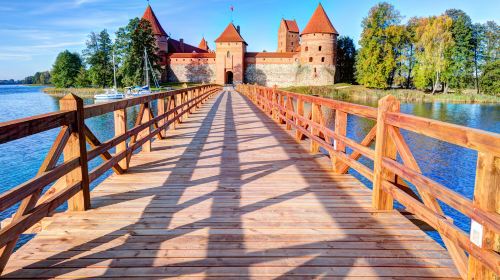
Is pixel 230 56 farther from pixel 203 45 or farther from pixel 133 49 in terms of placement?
pixel 203 45

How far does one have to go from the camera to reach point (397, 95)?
41.5 metres

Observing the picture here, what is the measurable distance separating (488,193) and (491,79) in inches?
2026

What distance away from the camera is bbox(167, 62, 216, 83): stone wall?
63.2 meters

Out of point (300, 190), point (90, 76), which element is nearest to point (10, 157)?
point (300, 190)

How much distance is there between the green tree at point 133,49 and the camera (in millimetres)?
53250

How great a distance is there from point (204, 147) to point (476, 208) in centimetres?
530

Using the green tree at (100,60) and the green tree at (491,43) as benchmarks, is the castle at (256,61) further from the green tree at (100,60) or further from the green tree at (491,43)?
the green tree at (491,43)

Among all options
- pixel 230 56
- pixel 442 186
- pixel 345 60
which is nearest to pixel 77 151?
pixel 442 186

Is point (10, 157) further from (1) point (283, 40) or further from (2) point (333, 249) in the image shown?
(1) point (283, 40)

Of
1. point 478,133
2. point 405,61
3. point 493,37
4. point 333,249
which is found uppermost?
point 493,37

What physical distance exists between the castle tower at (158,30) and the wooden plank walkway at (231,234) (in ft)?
206

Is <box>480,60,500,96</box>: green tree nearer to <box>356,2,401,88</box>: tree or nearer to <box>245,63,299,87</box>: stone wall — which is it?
<box>356,2,401,88</box>: tree

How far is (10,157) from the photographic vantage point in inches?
536

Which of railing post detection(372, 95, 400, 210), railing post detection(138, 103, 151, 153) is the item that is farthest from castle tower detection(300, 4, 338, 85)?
railing post detection(372, 95, 400, 210)
